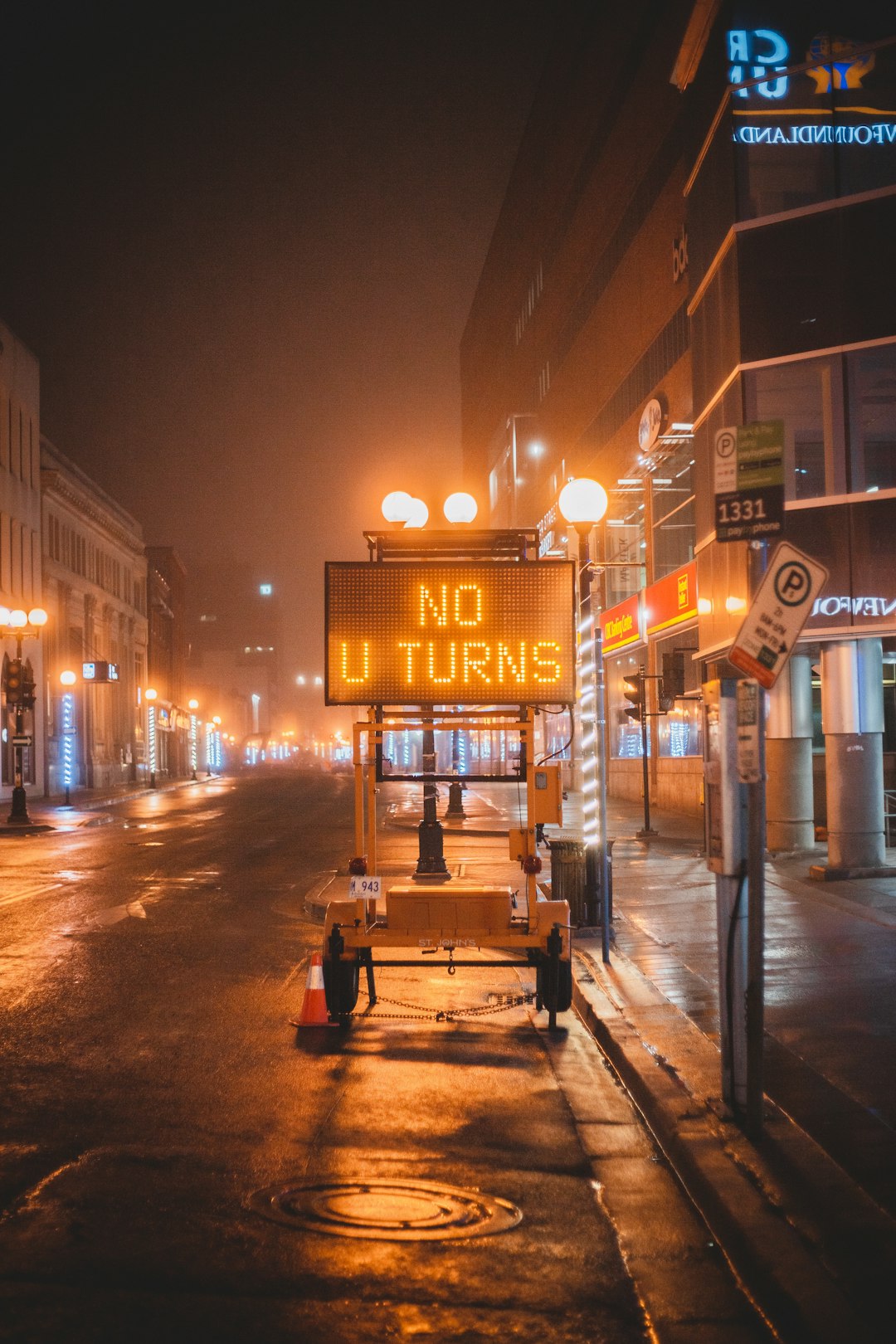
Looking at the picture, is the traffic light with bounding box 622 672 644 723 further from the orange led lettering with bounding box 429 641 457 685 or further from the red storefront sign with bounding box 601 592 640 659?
the orange led lettering with bounding box 429 641 457 685

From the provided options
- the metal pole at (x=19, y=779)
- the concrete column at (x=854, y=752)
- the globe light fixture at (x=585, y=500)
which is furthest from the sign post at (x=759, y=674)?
the metal pole at (x=19, y=779)

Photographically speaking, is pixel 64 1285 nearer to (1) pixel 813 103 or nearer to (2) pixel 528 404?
(1) pixel 813 103

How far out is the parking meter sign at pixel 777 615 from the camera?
6.14m

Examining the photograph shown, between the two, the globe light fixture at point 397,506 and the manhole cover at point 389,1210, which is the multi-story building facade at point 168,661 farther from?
the manhole cover at point 389,1210

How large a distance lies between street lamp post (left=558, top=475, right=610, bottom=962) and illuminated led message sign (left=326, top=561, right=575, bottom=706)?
2.14 m

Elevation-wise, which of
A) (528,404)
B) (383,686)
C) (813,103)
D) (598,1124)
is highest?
(528,404)

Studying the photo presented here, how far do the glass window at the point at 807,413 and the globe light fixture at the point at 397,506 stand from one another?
6624mm

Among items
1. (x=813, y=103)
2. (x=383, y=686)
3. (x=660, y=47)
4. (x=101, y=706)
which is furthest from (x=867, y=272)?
(x=101, y=706)

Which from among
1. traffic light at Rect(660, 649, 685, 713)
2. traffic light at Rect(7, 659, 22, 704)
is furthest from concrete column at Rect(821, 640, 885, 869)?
traffic light at Rect(7, 659, 22, 704)

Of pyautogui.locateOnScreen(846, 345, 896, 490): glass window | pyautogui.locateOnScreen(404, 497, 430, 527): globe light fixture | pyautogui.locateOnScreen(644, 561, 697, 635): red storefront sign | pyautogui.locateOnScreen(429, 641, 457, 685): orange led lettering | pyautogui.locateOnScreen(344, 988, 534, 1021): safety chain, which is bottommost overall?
pyautogui.locateOnScreen(344, 988, 534, 1021): safety chain

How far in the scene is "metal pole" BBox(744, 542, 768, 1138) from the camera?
5891 millimetres

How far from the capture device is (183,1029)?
28.7ft

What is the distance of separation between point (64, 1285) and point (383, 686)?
5.03 m

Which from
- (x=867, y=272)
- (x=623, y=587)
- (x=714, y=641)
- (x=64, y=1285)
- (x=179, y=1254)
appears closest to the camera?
(x=64, y=1285)
